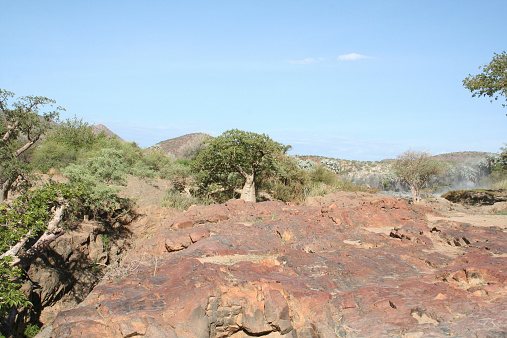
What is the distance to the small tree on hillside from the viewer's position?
2077 centimetres

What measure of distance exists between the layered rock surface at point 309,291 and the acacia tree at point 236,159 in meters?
8.76

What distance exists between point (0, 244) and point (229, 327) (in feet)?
15.7

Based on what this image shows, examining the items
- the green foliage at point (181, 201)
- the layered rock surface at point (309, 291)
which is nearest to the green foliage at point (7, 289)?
the layered rock surface at point (309, 291)

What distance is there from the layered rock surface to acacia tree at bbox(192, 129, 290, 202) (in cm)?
876

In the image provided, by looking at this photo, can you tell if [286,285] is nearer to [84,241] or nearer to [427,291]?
[427,291]

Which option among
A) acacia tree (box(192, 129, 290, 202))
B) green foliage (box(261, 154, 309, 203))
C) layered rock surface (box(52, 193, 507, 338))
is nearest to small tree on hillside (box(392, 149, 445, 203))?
green foliage (box(261, 154, 309, 203))

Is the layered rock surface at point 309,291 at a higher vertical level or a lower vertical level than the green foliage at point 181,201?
higher

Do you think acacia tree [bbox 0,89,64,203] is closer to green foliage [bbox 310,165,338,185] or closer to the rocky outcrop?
the rocky outcrop

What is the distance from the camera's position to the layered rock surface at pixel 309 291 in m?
4.03

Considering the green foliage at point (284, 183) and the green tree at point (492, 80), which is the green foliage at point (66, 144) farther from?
the green tree at point (492, 80)

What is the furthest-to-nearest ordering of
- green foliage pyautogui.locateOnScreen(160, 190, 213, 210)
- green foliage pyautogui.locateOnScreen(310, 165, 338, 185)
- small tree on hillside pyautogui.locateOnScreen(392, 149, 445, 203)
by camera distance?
green foliage pyautogui.locateOnScreen(310, 165, 338, 185) < small tree on hillside pyautogui.locateOnScreen(392, 149, 445, 203) < green foliage pyautogui.locateOnScreen(160, 190, 213, 210)

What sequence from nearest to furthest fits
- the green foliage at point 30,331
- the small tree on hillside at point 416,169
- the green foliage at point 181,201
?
the green foliage at point 30,331 < the green foliage at point 181,201 < the small tree on hillside at point 416,169

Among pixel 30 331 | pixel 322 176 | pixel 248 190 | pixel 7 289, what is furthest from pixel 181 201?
pixel 7 289

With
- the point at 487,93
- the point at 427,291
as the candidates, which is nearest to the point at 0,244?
the point at 427,291
